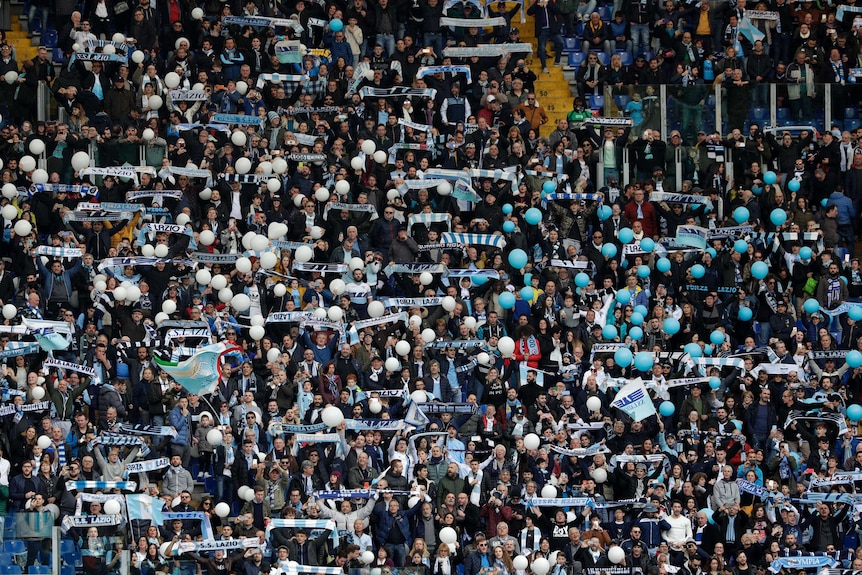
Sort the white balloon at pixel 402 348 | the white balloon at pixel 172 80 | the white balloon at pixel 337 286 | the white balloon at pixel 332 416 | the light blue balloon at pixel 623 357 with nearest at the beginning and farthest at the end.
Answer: the white balloon at pixel 332 416 < the white balloon at pixel 402 348 < the light blue balloon at pixel 623 357 < the white balloon at pixel 337 286 < the white balloon at pixel 172 80

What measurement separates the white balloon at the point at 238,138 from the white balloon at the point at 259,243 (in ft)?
6.69

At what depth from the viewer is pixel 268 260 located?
1346 inches

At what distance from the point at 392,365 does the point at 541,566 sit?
4.24m

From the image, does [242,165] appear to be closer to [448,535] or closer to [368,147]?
[368,147]

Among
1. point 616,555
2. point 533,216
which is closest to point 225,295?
point 533,216

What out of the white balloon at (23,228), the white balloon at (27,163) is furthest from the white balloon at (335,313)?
the white balloon at (27,163)

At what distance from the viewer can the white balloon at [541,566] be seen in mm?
30000

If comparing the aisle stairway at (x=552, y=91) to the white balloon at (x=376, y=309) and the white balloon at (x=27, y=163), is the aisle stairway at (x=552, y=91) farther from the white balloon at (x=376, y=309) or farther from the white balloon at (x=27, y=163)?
the white balloon at (x=27, y=163)

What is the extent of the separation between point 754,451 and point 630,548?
2.81 meters

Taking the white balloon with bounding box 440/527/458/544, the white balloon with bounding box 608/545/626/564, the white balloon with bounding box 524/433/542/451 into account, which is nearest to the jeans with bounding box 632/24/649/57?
the white balloon with bounding box 524/433/542/451

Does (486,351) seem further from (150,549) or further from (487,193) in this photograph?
(150,549)

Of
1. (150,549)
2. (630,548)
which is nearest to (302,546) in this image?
(150,549)

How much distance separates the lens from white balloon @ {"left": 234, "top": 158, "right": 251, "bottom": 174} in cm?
3547

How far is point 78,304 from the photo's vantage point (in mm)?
33938
